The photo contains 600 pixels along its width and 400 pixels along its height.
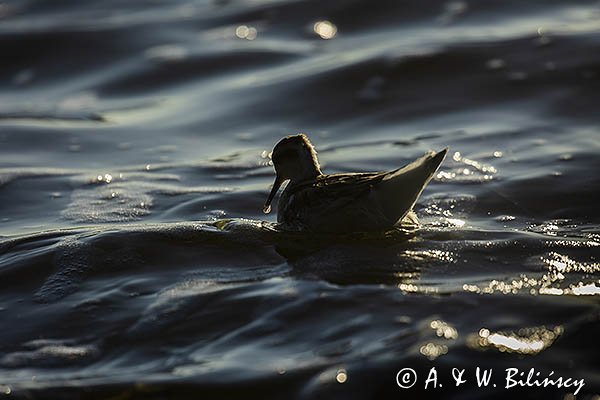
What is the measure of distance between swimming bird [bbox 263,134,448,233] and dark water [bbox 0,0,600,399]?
0.14 metres

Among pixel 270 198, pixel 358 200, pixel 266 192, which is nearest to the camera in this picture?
pixel 358 200

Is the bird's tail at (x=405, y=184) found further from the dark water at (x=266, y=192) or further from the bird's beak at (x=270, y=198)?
the bird's beak at (x=270, y=198)

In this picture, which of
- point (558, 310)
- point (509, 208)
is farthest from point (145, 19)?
point (558, 310)

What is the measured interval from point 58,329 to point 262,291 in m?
1.19

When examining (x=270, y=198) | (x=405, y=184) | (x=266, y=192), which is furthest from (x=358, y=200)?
(x=266, y=192)

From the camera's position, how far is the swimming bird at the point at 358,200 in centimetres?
712

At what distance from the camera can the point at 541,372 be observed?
5355 millimetres

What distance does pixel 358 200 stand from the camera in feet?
24.2

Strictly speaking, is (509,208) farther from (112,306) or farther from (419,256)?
(112,306)

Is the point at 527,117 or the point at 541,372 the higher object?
the point at 527,117

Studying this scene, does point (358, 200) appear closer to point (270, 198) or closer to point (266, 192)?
point (270, 198)

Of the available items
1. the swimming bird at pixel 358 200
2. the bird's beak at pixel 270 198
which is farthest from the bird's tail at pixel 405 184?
the bird's beak at pixel 270 198

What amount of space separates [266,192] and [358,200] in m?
2.07

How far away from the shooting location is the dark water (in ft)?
18.6
